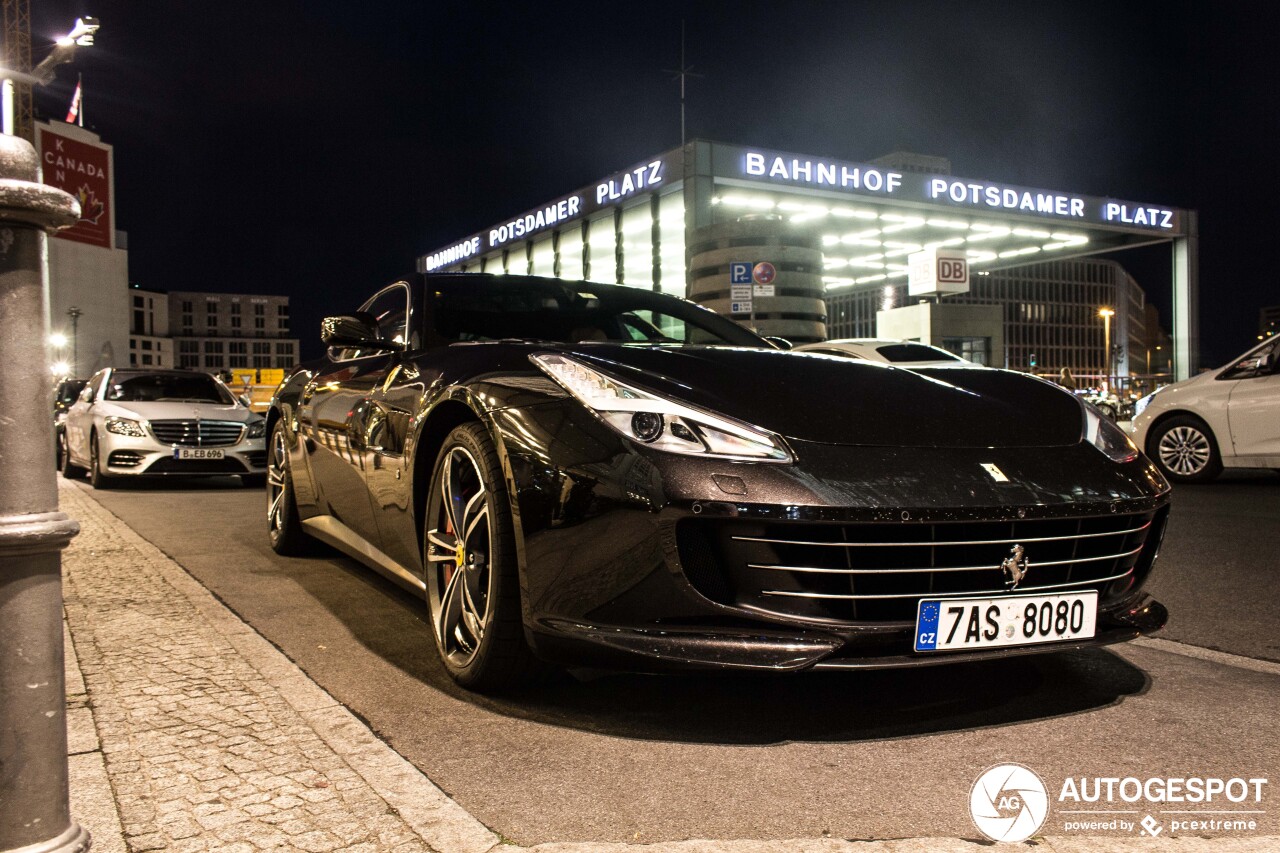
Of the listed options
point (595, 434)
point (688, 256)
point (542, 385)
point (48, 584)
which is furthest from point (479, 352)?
point (688, 256)

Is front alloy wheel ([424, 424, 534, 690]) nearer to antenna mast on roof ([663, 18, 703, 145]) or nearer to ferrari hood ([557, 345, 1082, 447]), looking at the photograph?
ferrari hood ([557, 345, 1082, 447])

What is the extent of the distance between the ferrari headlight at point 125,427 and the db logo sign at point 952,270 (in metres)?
17.0

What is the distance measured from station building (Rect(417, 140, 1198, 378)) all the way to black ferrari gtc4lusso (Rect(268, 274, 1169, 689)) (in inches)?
500

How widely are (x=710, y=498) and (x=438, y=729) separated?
93 centimetres

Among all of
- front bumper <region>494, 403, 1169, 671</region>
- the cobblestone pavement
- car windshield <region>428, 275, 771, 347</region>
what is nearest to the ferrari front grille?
front bumper <region>494, 403, 1169, 671</region>

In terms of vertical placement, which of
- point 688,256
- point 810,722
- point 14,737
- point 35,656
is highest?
point 688,256

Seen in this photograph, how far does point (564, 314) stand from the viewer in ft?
13.8

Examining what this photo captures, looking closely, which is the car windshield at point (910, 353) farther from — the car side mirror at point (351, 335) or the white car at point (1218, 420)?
the car side mirror at point (351, 335)

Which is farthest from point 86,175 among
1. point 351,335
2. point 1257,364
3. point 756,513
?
point 756,513

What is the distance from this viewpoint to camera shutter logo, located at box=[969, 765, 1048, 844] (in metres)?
2.06

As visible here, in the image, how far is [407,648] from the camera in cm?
354

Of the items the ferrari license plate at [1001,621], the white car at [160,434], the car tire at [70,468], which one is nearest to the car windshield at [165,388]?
the white car at [160,434]

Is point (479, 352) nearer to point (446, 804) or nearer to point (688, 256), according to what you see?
point (446, 804)

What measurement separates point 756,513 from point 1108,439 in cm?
129
